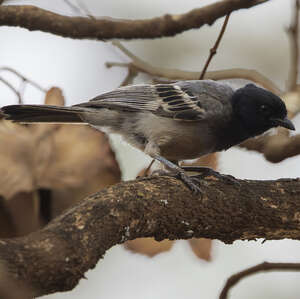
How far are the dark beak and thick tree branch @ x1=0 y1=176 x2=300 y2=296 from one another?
23.7 inches

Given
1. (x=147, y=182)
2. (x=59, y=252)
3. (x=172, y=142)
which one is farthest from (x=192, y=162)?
(x=59, y=252)

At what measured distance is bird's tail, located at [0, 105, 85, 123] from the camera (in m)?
3.96

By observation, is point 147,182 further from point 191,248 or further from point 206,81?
point 206,81

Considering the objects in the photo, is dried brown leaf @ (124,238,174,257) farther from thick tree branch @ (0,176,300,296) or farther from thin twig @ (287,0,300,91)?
thin twig @ (287,0,300,91)

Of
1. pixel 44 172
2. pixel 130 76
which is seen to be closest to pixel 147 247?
pixel 44 172

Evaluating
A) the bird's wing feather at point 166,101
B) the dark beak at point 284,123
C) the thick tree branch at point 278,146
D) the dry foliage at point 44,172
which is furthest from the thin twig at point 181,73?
the dry foliage at point 44,172

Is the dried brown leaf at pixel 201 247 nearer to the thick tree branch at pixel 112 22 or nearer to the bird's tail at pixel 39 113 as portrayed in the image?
the bird's tail at pixel 39 113

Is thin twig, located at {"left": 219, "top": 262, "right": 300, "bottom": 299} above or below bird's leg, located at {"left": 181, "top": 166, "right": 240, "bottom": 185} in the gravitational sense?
below

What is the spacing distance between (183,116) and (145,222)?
4.87ft

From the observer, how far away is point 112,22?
4.56 metres

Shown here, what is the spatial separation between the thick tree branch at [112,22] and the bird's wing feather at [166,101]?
1.44 ft

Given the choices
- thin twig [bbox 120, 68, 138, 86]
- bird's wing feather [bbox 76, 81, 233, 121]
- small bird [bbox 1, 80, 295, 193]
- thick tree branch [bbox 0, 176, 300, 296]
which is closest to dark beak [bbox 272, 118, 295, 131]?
small bird [bbox 1, 80, 295, 193]

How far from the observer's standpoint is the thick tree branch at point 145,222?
236 cm

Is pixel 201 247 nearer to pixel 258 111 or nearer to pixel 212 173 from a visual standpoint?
pixel 212 173
